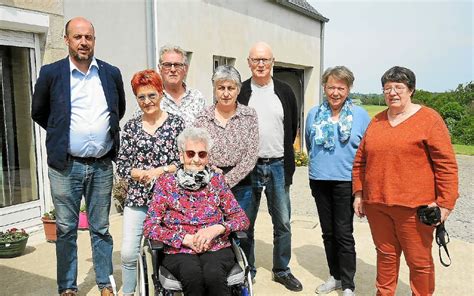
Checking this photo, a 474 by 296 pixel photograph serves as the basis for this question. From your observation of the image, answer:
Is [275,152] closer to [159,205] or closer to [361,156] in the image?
[361,156]

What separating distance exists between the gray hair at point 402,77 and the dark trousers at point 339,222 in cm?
89

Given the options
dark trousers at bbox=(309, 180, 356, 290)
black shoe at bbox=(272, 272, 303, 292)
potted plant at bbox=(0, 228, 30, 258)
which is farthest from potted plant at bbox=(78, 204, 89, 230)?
dark trousers at bbox=(309, 180, 356, 290)

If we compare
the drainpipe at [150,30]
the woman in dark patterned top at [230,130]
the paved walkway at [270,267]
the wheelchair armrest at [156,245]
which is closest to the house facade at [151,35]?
the drainpipe at [150,30]

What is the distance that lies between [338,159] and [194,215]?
1.27 meters

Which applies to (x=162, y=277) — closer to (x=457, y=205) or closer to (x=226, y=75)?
(x=226, y=75)

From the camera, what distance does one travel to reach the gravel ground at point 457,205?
237 inches

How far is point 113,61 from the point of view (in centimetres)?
607

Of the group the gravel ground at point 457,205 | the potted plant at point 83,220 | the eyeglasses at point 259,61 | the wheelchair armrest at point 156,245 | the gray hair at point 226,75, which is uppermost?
the eyeglasses at point 259,61

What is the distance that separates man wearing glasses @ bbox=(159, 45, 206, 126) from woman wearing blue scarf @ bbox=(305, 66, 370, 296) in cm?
97

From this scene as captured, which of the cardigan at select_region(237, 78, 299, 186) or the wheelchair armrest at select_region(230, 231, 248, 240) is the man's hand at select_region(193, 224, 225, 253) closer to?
the wheelchair armrest at select_region(230, 231, 248, 240)

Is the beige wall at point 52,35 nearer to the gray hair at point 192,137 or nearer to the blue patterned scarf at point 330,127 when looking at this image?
the gray hair at point 192,137

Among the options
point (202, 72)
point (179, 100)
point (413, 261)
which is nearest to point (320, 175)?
point (413, 261)

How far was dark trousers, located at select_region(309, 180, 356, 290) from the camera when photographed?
3.50 meters

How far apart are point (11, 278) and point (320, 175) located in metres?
2.87
